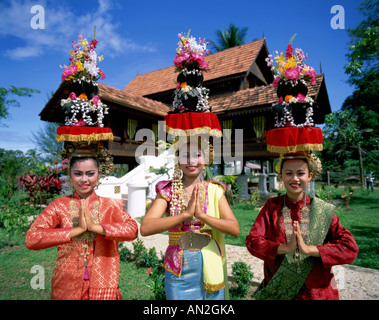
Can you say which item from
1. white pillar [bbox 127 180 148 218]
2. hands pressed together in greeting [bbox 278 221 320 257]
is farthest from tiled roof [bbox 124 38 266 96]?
hands pressed together in greeting [bbox 278 221 320 257]

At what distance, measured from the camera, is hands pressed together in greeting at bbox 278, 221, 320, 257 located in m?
1.84

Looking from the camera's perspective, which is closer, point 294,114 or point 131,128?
point 294,114

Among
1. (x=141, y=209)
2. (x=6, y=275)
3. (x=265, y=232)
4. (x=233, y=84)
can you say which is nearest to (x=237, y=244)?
(x=141, y=209)

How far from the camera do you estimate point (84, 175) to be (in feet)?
7.17

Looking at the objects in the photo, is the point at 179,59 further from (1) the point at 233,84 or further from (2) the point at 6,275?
(1) the point at 233,84

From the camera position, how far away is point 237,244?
20.7ft

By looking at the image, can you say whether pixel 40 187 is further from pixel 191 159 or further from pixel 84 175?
pixel 191 159

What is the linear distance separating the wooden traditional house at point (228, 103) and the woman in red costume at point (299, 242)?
27.0 ft

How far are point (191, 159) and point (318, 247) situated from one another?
3.92 feet

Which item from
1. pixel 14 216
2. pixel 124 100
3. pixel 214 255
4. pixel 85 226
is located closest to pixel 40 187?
pixel 14 216

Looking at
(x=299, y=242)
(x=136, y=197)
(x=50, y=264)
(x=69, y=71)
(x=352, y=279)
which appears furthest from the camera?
(x=136, y=197)

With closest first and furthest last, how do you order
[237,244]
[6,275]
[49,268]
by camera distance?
[6,275], [49,268], [237,244]
